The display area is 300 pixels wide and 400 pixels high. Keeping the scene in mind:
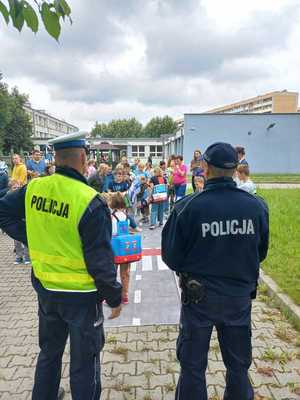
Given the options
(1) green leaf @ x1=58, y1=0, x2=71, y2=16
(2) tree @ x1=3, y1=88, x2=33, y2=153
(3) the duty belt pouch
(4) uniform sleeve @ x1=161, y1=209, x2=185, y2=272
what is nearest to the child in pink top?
(4) uniform sleeve @ x1=161, y1=209, x2=185, y2=272

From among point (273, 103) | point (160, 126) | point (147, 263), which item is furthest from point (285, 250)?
point (273, 103)

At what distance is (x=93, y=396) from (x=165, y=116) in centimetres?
7916

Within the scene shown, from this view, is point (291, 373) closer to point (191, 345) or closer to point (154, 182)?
point (191, 345)

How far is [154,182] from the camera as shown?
367 inches

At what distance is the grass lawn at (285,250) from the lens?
15.9 ft

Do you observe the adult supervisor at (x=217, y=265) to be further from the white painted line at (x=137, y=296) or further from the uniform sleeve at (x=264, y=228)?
the white painted line at (x=137, y=296)

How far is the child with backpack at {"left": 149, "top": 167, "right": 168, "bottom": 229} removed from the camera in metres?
9.13

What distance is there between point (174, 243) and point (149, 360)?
66.0 inches

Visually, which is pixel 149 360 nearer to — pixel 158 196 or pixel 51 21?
pixel 51 21

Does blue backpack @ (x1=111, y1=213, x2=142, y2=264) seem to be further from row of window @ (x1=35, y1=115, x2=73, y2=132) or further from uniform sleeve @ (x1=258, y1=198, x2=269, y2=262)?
row of window @ (x1=35, y1=115, x2=73, y2=132)

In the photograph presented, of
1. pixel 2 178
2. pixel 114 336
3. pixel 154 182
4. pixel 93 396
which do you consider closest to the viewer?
pixel 93 396

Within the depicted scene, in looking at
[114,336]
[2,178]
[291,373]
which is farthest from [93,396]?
[2,178]

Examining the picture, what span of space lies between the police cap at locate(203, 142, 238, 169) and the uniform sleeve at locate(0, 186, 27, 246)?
1340mm

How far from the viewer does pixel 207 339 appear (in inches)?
88.0
